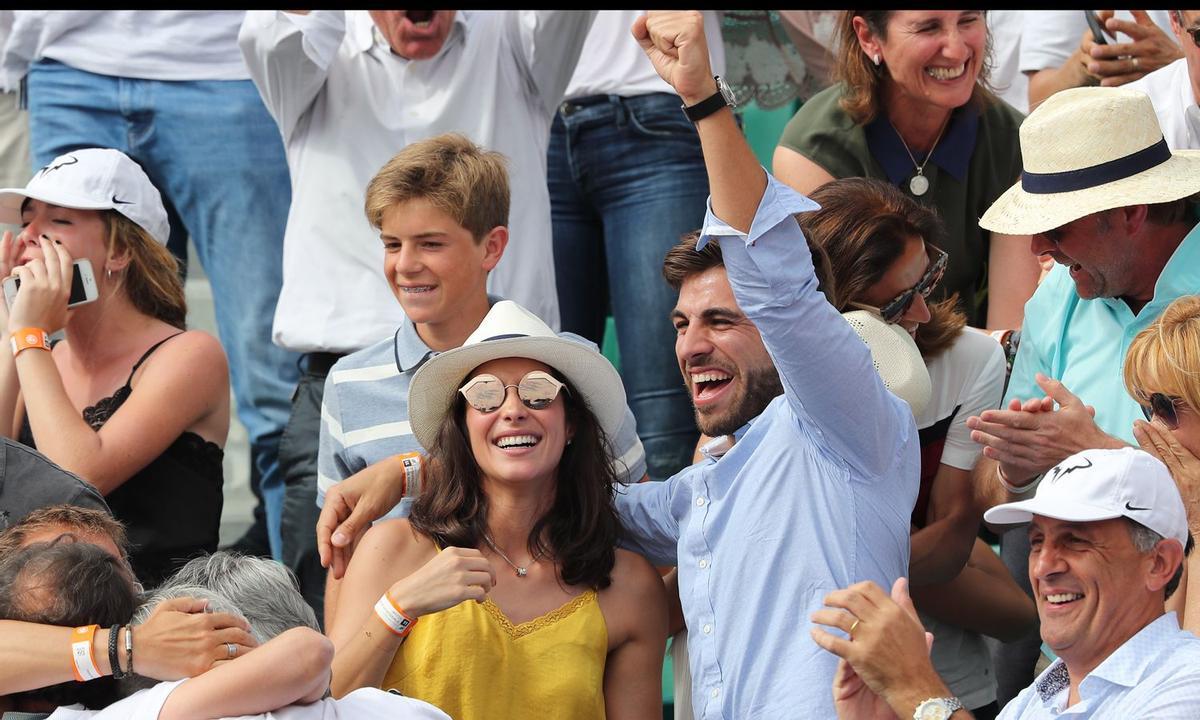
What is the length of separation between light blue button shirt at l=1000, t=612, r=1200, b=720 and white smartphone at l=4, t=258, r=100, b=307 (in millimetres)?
2799

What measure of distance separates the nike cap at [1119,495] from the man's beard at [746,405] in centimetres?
75

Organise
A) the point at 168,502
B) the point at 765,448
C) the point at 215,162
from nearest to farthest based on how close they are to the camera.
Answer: the point at 765,448
the point at 168,502
the point at 215,162

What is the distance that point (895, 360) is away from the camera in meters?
3.21

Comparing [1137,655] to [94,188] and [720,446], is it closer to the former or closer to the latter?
[720,446]

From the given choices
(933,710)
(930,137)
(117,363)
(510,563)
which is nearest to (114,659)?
(510,563)

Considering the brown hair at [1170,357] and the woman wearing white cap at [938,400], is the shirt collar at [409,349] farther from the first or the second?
the brown hair at [1170,357]

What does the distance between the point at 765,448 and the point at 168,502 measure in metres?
1.81

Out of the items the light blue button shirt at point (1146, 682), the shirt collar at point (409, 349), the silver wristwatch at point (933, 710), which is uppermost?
the shirt collar at point (409, 349)

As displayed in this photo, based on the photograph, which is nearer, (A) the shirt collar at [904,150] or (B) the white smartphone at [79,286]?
(B) the white smartphone at [79,286]

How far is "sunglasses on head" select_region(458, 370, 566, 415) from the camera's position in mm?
3264

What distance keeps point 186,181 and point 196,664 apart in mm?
2648

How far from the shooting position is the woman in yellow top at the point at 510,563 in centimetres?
304

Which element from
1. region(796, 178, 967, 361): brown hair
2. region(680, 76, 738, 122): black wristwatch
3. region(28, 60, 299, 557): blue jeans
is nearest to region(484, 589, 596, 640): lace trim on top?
region(796, 178, 967, 361): brown hair

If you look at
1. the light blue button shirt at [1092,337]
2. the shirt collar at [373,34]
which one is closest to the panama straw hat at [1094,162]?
the light blue button shirt at [1092,337]
